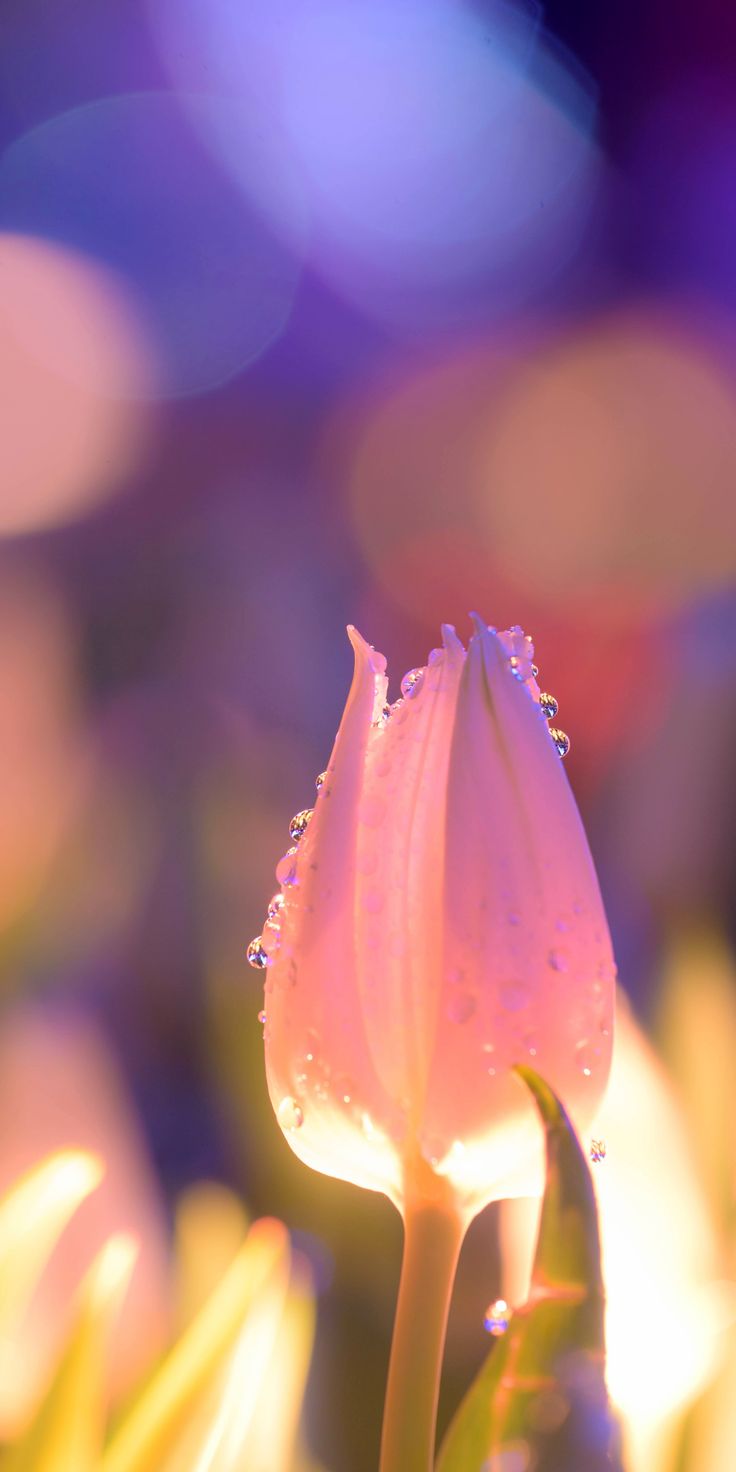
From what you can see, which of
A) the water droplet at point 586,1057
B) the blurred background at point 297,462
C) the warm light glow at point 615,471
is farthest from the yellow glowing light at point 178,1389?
the warm light glow at point 615,471

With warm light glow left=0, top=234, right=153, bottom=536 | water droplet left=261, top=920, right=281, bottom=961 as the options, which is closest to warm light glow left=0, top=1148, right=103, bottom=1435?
water droplet left=261, top=920, right=281, bottom=961

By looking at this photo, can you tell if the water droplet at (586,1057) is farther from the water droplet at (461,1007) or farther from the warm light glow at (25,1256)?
the warm light glow at (25,1256)

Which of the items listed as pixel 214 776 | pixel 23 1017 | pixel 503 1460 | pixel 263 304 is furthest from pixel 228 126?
pixel 503 1460

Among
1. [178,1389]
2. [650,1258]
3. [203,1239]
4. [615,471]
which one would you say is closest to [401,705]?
[178,1389]

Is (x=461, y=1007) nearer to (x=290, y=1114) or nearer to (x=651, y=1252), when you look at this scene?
(x=290, y=1114)

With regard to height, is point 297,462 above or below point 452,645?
above

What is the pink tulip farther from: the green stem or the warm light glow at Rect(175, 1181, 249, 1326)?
the warm light glow at Rect(175, 1181, 249, 1326)
